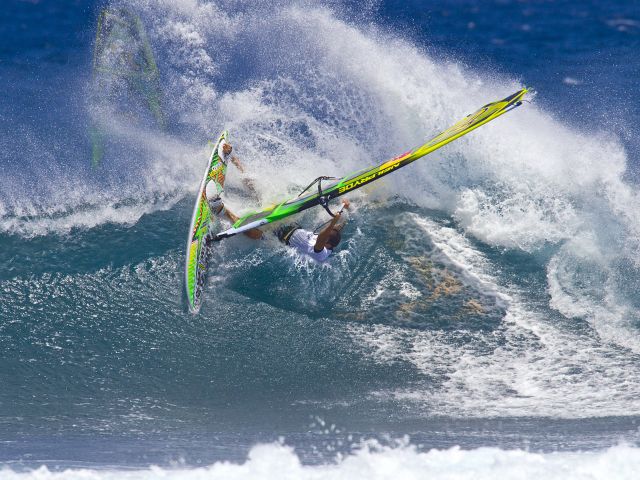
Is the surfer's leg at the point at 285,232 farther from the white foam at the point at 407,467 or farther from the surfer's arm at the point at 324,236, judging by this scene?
the white foam at the point at 407,467

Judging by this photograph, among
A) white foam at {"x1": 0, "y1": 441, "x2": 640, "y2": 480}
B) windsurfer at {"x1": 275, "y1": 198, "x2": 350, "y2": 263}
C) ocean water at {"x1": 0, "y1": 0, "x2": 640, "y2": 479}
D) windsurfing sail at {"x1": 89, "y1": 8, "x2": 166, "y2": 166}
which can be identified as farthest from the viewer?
windsurfing sail at {"x1": 89, "y1": 8, "x2": 166, "y2": 166}

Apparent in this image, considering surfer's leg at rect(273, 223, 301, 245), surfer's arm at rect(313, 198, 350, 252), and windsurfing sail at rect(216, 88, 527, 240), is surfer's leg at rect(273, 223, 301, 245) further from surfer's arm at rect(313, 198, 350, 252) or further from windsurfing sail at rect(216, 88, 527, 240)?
surfer's arm at rect(313, 198, 350, 252)

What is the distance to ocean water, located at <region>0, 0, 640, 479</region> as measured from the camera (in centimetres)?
1241

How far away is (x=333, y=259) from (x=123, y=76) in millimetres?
7701

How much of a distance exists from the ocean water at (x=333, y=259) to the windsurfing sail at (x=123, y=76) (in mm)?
256

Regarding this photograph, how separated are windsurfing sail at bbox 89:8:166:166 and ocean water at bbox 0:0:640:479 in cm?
26

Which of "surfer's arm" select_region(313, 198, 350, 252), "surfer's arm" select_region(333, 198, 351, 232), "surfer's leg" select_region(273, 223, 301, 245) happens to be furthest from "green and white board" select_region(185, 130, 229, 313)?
"surfer's arm" select_region(333, 198, 351, 232)

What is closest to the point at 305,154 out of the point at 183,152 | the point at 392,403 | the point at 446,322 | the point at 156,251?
the point at 183,152

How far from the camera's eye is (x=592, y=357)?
44.3ft

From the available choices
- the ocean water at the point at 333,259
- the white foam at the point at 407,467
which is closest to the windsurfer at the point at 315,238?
the ocean water at the point at 333,259

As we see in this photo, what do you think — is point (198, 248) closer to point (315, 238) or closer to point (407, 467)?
point (315, 238)

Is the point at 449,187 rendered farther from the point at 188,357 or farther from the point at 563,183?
the point at 188,357

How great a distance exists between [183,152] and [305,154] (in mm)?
2831

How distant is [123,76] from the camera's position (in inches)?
722
